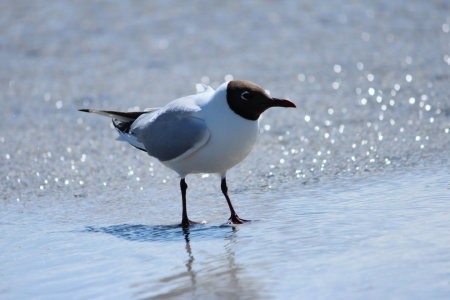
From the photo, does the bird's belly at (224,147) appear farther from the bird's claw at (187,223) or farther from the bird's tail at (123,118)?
the bird's tail at (123,118)

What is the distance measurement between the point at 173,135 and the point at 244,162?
1.35 metres

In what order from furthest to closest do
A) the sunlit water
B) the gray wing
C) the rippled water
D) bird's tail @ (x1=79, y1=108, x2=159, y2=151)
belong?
bird's tail @ (x1=79, y1=108, x2=159, y2=151), the gray wing, the rippled water, the sunlit water

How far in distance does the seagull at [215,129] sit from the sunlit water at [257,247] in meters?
0.32

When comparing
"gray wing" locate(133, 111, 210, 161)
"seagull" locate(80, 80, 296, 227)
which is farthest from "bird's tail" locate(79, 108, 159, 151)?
"seagull" locate(80, 80, 296, 227)

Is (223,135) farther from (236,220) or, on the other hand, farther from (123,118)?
(123,118)

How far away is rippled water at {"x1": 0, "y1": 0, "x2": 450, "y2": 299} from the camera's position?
3.62 m

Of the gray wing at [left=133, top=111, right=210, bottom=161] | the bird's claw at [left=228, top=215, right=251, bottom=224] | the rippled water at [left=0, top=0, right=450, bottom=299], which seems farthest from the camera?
the gray wing at [left=133, top=111, right=210, bottom=161]

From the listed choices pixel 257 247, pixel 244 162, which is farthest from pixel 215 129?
pixel 244 162

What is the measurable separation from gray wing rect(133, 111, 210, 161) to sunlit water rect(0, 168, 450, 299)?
0.40 m

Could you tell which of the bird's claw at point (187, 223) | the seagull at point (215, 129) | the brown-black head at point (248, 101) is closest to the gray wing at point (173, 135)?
the seagull at point (215, 129)

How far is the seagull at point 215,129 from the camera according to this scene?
4.59 meters

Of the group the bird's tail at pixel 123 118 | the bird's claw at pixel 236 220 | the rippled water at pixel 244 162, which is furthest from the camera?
the bird's tail at pixel 123 118

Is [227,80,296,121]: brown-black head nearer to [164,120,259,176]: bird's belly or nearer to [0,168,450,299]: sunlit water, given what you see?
[164,120,259,176]: bird's belly

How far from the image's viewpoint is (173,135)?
15.7 ft
